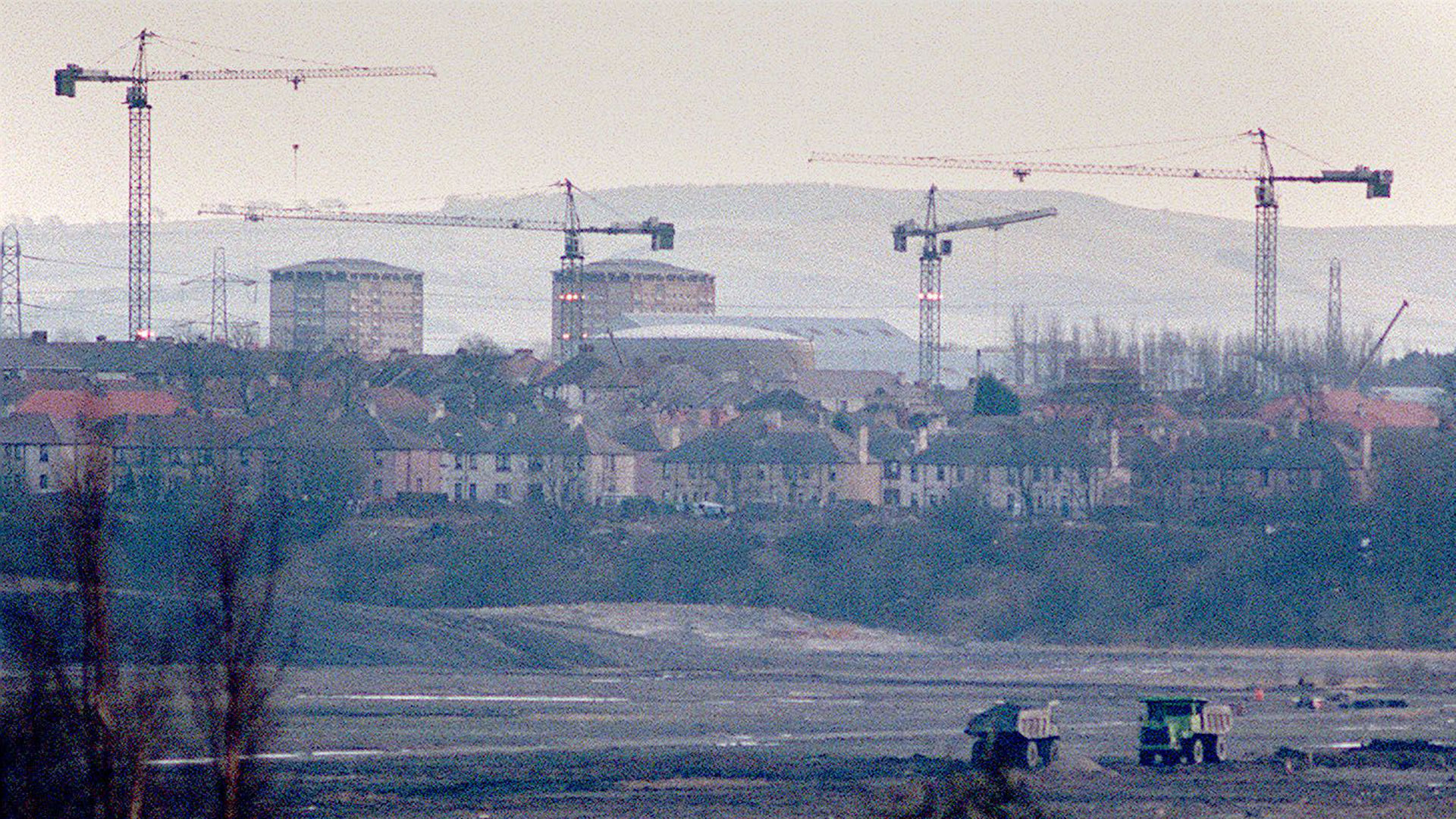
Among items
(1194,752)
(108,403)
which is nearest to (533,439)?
(108,403)

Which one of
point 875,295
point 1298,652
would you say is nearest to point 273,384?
point 1298,652

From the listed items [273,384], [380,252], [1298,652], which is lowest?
[1298,652]

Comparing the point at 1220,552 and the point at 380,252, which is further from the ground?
the point at 380,252

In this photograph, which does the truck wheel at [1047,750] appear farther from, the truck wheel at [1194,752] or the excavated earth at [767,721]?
the truck wheel at [1194,752]

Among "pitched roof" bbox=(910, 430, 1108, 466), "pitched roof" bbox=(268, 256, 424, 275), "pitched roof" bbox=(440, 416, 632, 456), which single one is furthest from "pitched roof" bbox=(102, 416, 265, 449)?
"pitched roof" bbox=(268, 256, 424, 275)

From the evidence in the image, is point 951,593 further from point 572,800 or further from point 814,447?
point 572,800

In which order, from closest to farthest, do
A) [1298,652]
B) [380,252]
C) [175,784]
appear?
1. [175,784]
2. [1298,652]
3. [380,252]

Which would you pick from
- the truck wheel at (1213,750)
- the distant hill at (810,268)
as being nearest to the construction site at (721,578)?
the truck wheel at (1213,750)
